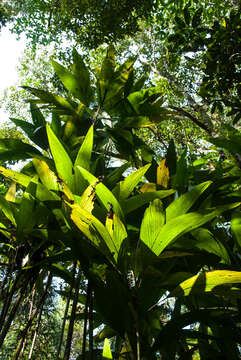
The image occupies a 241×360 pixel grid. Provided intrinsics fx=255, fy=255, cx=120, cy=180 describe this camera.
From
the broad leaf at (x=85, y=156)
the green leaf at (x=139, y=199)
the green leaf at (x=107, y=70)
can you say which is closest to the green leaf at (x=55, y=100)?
the green leaf at (x=107, y=70)

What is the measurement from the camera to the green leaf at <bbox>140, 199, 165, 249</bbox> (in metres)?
0.80

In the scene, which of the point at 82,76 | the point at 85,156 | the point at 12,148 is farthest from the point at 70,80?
the point at 85,156

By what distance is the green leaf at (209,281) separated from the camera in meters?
0.74

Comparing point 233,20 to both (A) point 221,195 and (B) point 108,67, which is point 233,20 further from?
(A) point 221,195

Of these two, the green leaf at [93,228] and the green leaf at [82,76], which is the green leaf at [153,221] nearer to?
the green leaf at [93,228]

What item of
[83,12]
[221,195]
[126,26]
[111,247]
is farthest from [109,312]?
[83,12]

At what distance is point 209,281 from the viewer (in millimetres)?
762

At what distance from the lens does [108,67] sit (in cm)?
167

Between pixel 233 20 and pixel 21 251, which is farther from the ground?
pixel 233 20

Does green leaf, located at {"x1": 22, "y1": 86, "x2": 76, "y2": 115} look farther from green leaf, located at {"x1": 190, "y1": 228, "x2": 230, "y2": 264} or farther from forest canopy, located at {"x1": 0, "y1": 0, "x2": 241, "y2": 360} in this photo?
green leaf, located at {"x1": 190, "y1": 228, "x2": 230, "y2": 264}

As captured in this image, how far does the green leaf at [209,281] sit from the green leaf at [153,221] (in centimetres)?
17

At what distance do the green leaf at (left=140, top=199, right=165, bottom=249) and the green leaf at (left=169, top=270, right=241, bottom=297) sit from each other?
17cm

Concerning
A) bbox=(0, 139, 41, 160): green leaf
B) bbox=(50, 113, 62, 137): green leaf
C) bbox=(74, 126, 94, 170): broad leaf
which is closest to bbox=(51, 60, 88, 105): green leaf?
bbox=(50, 113, 62, 137): green leaf

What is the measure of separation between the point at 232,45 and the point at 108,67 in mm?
2072
